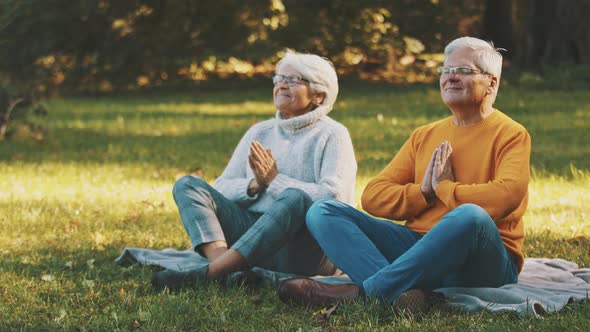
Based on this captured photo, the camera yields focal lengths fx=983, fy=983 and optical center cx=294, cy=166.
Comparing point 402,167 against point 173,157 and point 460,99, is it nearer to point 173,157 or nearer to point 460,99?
point 460,99

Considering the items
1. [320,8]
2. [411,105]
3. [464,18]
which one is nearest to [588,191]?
[411,105]

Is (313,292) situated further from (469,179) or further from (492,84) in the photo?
(492,84)

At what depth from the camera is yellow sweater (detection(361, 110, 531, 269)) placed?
426 cm

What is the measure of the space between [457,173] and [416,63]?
1750 centimetres

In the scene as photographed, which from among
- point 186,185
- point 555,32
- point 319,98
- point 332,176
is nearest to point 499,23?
point 555,32

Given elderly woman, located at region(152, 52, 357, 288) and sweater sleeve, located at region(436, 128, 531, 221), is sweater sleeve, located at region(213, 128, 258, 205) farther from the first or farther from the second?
sweater sleeve, located at region(436, 128, 531, 221)

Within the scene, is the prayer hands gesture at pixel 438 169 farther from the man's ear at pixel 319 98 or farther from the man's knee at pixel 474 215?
the man's ear at pixel 319 98

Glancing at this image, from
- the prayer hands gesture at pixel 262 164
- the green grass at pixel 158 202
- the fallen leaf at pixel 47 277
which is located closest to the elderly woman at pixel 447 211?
the green grass at pixel 158 202

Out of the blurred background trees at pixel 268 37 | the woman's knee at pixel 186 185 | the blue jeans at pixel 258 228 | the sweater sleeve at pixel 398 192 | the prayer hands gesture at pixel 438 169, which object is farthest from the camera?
the blurred background trees at pixel 268 37

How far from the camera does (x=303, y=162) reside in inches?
205

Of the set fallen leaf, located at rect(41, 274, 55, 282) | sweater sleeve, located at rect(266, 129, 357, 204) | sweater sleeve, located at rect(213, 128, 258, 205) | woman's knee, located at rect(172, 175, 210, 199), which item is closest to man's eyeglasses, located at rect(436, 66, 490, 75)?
sweater sleeve, located at rect(266, 129, 357, 204)

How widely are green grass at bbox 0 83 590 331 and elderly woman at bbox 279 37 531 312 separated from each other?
6.2 inches

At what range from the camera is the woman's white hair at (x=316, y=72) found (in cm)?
520

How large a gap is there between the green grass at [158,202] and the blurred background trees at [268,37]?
301cm
